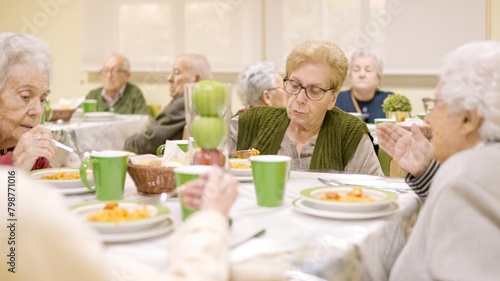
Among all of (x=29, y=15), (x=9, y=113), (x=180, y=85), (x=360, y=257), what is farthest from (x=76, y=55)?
(x=360, y=257)

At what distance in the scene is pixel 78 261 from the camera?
0.88 metres

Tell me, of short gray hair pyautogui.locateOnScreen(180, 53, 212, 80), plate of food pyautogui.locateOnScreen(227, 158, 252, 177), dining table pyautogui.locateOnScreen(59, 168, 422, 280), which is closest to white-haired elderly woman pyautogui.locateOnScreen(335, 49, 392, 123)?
short gray hair pyautogui.locateOnScreen(180, 53, 212, 80)

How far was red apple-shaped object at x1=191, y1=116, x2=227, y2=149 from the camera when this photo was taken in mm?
1489

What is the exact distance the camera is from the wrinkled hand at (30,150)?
1.79 m

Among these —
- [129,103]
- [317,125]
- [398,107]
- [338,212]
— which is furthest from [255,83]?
[129,103]

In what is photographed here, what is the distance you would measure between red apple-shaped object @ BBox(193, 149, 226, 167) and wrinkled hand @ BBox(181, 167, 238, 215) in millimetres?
228

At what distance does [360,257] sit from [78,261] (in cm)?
63

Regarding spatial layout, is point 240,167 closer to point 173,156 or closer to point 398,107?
point 173,156

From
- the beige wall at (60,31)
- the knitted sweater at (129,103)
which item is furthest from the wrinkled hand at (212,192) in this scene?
the beige wall at (60,31)

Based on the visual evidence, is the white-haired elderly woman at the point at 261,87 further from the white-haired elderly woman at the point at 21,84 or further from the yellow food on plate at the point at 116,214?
the yellow food on plate at the point at 116,214

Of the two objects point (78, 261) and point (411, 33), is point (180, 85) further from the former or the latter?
point (78, 261)

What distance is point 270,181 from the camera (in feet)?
5.13

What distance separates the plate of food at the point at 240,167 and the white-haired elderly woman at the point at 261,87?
1.47 m

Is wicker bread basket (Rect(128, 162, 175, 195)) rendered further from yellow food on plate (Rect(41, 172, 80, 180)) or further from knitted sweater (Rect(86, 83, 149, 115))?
knitted sweater (Rect(86, 83, 149, 115))
